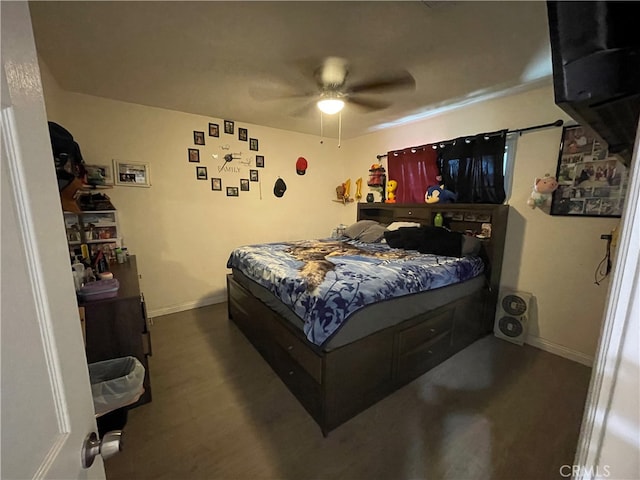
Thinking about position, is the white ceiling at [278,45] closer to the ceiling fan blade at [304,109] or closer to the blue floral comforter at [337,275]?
the ceiling fan blade at [304,109]

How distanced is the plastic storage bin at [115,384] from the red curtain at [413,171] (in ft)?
10.8

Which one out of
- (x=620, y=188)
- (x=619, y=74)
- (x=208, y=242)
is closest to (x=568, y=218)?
(x=620, y=188)

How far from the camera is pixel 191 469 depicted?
54.4 inches

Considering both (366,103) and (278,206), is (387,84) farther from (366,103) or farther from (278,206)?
(278,206)

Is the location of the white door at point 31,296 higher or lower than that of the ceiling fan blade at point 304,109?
lower

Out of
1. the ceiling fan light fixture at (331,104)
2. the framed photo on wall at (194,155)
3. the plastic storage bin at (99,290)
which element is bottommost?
the plastic storage bin at (99,290)

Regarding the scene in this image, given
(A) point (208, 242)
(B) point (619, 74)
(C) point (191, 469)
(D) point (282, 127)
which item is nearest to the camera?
(B) point (619, 74)

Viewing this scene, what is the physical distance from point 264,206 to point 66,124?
86.0 inches

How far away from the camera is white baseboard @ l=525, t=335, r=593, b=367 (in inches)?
90.8

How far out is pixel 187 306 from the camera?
3.39 metres

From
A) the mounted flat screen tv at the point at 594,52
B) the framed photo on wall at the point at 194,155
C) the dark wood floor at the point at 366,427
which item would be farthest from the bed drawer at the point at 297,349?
the framed photo on wall at the point at 194,155

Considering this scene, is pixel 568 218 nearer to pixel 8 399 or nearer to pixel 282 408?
pixel 282 408

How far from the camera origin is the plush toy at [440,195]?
3.01 meters

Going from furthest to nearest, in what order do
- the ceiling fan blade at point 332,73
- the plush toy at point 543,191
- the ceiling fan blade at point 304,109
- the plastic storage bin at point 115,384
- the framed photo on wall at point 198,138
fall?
the framed photo on wall at point 198,138
the ceiling fan blade at point 304,109
the plush toy at point 543,191
the ceiling fan blade at point 332,73
the plastic storage bin at point 115,384
